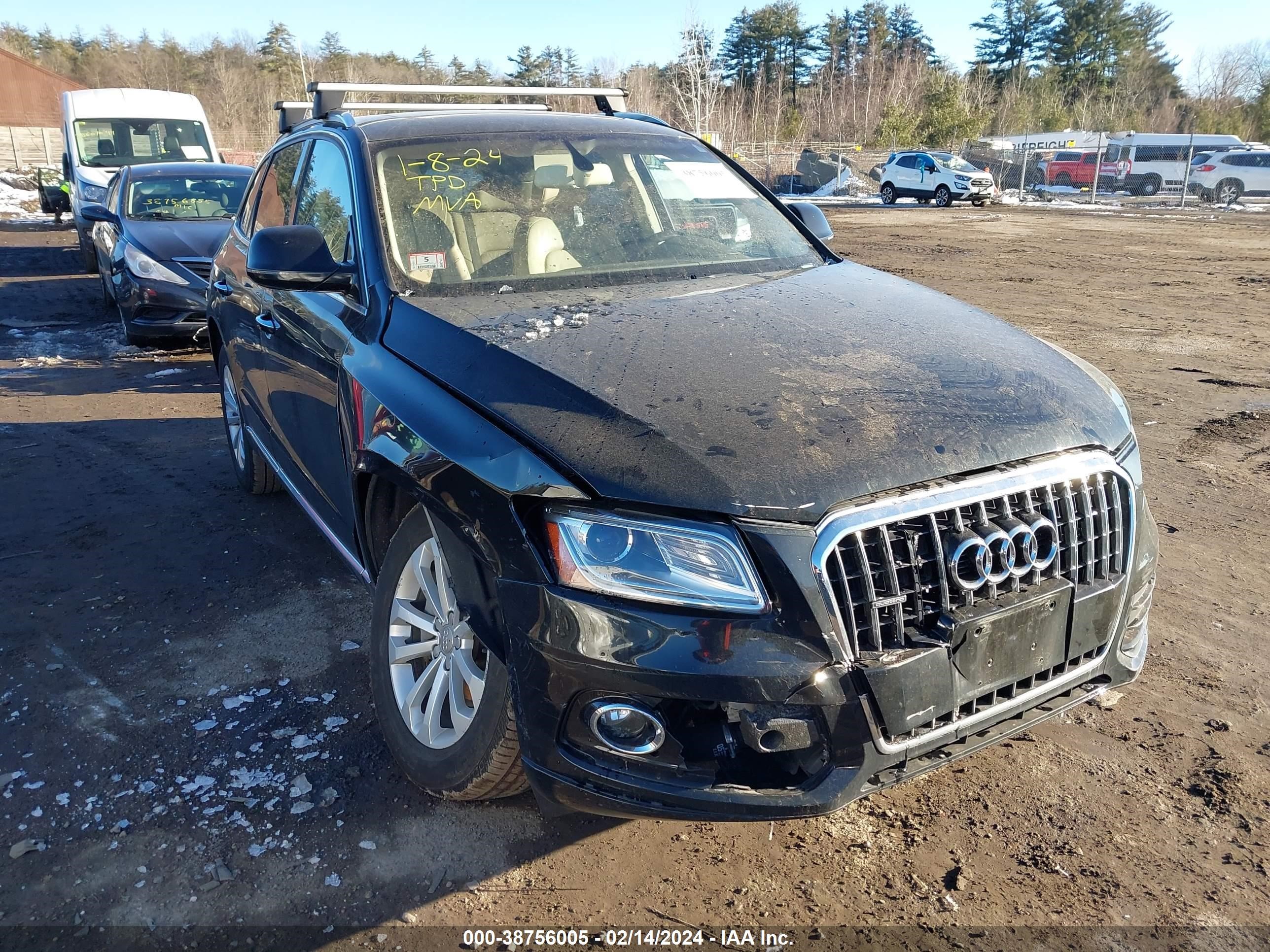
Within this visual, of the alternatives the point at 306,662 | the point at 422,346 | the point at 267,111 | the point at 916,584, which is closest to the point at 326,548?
the point at 306,662

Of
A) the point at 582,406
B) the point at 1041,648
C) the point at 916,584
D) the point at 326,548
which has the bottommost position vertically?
the point at 326,548

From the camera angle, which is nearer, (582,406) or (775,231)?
(582,406)

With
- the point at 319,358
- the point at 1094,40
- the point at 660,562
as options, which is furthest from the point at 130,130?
the point at 1094,40

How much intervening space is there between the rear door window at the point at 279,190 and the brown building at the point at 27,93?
5486cm

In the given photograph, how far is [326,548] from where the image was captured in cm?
475

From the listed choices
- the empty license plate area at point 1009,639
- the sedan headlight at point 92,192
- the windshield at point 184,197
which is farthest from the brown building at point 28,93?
the empty license plate area at point 1009,639

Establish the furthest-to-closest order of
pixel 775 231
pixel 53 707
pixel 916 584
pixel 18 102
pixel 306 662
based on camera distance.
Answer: pixel 18 102 < pixel 775 231 < pixel 306 662 < pixel 53 707 < pixel 916 584

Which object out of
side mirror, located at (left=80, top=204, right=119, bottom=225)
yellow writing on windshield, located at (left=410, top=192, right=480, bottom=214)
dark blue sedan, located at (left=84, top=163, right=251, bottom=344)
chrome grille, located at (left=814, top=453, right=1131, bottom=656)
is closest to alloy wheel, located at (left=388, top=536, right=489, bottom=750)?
chrome grille, located at (left=814, top=453, right=1131, bottom=656)

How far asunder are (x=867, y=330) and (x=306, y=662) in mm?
2307

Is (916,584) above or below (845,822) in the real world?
above

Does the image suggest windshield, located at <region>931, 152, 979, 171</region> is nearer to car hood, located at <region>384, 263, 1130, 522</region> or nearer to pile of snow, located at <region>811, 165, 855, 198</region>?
pile of snow, located at <region>811, 165, 855, 198</region>

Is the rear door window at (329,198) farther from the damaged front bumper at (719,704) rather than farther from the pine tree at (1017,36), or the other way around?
the pine tree at (1017,36)

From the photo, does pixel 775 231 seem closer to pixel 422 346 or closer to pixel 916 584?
pixel 422 346

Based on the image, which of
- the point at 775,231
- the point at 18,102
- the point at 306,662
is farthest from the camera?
the point at 18,102
